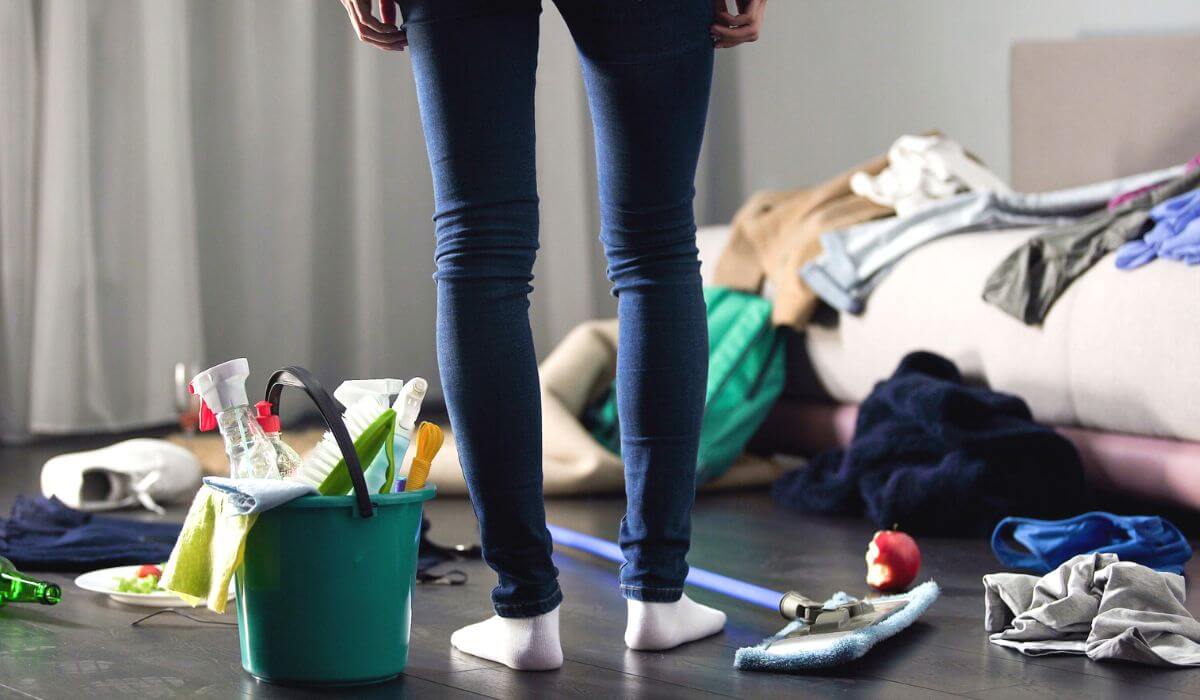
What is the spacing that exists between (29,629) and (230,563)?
0.41 m

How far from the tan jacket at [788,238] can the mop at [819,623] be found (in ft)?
3.75

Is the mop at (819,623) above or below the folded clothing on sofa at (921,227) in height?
below

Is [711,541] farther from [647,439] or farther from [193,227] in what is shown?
[193,227]

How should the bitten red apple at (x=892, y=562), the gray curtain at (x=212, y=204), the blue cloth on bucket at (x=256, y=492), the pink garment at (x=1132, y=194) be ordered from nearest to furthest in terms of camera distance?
the blue cloth on bucket at (x=256, y=492)
the bitten red apple at (x=892, y=562)
the pink garment at (x=1132, y=194)
the gray curtain at (x=212, y=204)

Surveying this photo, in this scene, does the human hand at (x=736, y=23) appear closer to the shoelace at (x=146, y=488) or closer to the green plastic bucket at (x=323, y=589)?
the green plastic bucket at (x=323, y=589)

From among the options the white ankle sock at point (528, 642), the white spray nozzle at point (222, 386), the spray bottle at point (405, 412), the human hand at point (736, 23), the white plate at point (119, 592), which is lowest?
the white plate at point (119, 592)

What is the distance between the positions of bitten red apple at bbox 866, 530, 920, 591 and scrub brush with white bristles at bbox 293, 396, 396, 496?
→ 28.7 inches

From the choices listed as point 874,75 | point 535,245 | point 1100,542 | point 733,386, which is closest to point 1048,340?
point 1100,542

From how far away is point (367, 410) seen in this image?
1.26 m

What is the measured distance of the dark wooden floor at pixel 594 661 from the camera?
1.23m

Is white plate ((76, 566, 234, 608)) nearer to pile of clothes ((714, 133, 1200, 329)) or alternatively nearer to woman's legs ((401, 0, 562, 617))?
woman's legs ((401, 0, 562, 617))

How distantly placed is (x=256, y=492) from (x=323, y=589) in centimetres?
11

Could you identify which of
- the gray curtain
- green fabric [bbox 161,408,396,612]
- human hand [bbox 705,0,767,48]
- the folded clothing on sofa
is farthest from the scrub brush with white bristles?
the gray curtain

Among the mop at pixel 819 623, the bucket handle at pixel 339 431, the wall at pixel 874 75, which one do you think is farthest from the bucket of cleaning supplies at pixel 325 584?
the wall at pixel 874 75
